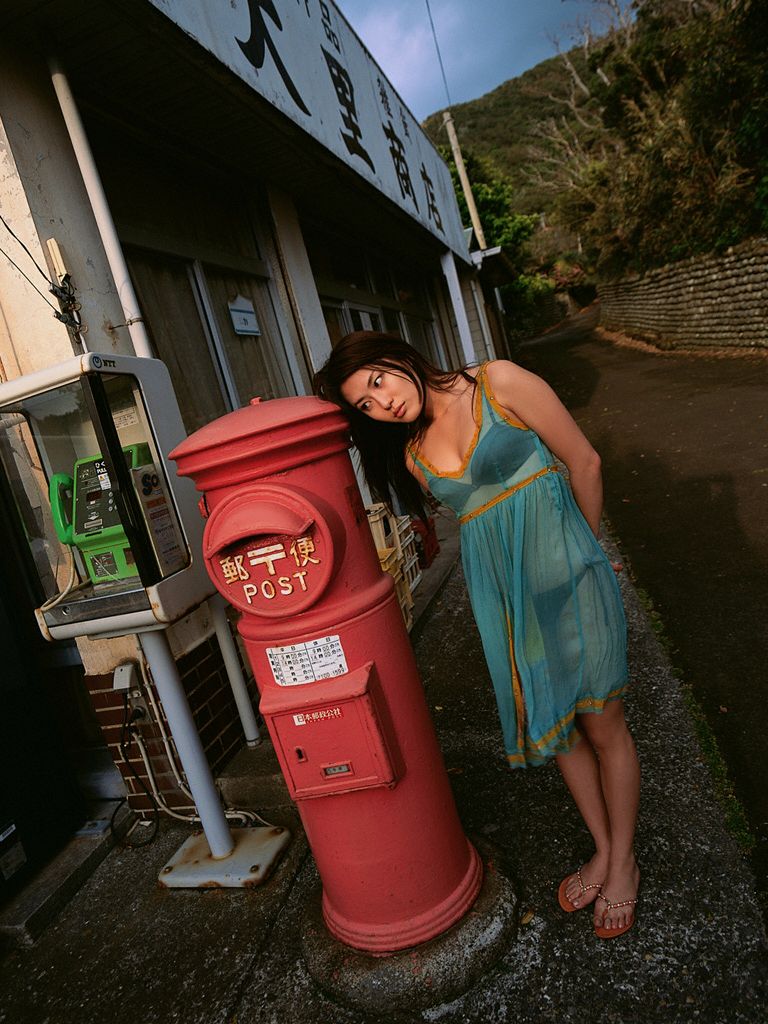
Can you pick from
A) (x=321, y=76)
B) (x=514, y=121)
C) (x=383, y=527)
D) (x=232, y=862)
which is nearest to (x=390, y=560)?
(x=383, y=527)

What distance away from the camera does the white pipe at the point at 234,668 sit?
285cm

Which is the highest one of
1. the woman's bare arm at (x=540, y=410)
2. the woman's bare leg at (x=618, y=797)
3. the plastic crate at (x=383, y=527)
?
the woman's bare arm at (x=540, y=410)

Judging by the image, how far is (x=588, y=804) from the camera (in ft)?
6.86

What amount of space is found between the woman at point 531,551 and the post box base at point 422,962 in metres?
0.26

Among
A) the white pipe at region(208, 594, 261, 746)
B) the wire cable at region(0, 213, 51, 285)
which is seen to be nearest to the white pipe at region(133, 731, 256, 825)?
the white pipe at region(208, 594, 261, 746)

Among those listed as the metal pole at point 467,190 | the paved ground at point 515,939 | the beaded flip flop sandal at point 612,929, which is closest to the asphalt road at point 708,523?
the paved ground at point 515,939

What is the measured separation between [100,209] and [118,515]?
1395mm

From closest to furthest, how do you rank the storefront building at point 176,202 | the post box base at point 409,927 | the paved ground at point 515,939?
the paved ground at point 515,939
the post box base at point 409,927
the storefront building at point 176,202

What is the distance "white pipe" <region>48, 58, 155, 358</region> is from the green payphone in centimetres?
58

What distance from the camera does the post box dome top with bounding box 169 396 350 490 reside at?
1.79m

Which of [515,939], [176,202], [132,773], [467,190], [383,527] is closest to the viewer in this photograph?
[515,939]

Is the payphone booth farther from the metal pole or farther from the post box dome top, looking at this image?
the metal pole

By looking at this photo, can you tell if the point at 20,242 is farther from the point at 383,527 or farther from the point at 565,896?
the point at 565,896

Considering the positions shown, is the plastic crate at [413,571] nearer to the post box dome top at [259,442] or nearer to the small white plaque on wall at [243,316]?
the small white plaque on wall at [243,316]
